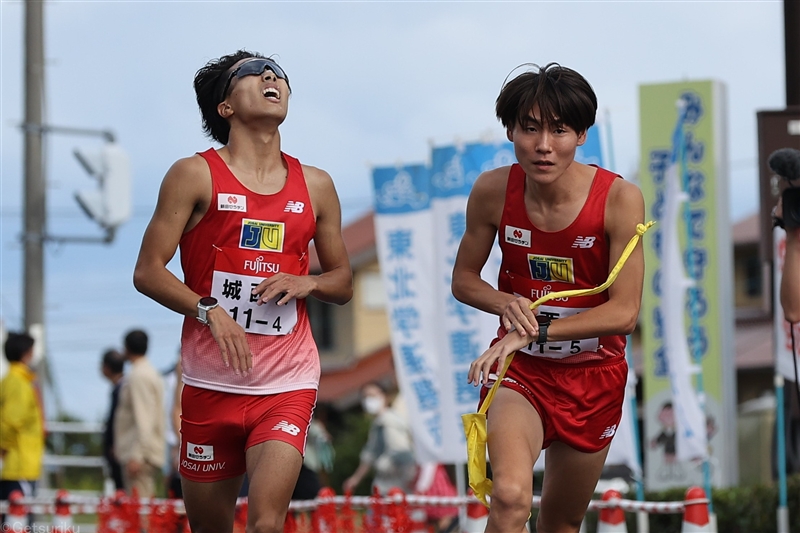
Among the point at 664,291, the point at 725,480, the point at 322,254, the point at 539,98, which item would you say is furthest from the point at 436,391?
the point at 539,98

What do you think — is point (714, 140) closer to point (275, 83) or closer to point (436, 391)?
point (436, 391)

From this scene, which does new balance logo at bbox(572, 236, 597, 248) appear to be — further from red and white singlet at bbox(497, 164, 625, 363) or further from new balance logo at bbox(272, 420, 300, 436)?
new balance logo at bbox(272, 420, 300, 436)

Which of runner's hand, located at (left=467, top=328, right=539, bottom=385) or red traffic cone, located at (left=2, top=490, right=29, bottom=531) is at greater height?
runner's hand, located at (left=467, top=328, right=539, bottom=385)

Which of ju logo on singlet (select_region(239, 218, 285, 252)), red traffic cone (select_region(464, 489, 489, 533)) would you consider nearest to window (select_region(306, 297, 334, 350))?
red traffic cone (select_region(464, 489, 489, 533))

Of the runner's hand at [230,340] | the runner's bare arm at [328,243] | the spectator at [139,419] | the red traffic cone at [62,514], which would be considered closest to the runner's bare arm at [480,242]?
the runner's bare arm at [328,243]

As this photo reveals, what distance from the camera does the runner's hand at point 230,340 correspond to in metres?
5.46

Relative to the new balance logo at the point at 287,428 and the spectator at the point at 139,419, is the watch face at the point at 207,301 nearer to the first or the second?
the new balance logo at the point at 287,428

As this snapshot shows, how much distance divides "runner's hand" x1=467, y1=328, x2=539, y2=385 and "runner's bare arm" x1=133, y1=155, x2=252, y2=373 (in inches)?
42.3

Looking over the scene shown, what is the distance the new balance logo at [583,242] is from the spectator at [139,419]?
7.90m

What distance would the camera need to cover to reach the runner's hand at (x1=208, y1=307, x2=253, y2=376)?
215 inches

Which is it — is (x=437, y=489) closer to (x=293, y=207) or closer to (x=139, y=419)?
(x=139, y=419)

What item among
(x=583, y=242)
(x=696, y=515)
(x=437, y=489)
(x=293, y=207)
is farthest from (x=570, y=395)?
(x=437, y=489)

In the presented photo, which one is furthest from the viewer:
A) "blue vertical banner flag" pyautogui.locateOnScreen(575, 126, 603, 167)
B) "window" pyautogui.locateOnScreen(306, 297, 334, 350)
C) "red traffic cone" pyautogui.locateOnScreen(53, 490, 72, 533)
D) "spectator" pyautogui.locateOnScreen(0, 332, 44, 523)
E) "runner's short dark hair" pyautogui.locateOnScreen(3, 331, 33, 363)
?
"window" pyautogui.locateOnScreen(306, 297, 334, 350)

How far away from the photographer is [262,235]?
226 inches
